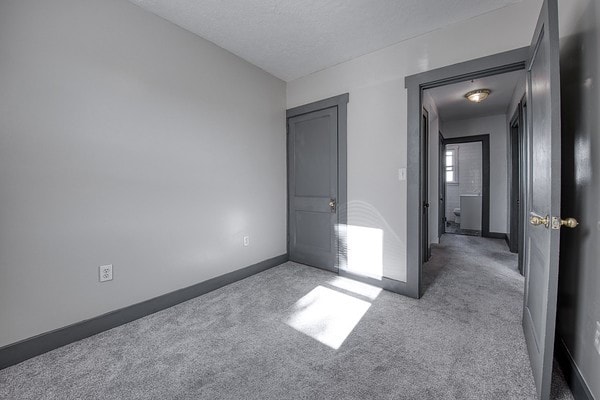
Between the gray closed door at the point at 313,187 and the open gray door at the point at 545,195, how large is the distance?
1.83m

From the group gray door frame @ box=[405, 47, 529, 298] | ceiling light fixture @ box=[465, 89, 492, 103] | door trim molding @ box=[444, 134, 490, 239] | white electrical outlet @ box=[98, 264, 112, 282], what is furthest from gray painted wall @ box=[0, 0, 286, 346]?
door trim molding @ box=[444, 134, 490, 239]

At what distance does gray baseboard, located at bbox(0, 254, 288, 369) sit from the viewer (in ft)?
5.10

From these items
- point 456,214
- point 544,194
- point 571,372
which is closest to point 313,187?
point 544,194

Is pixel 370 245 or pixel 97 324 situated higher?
pixel 370 245

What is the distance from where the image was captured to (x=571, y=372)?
133 cm

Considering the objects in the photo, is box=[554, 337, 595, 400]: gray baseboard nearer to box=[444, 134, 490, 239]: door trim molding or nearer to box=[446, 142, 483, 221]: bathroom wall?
box=[444, 134, 490, 239]: door trim molding

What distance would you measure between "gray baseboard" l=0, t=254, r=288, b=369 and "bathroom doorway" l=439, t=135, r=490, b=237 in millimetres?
5192

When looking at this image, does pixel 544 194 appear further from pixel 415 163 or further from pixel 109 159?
pixel 109 159

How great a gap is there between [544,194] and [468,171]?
6104 millimetres

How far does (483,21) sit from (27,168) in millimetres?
3553

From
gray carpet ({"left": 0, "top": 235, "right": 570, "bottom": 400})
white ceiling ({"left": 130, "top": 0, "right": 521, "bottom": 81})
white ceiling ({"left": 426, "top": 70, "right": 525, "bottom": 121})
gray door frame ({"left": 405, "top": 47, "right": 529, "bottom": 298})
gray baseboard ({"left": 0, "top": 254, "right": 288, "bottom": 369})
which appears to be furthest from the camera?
white ceiling ({"left": 426, "top": 70, "right": 525, "bottom": 121})

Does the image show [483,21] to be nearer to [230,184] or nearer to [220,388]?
[230,184]

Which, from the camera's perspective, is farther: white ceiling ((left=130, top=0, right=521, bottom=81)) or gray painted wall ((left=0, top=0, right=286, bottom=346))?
white ceiling ((left=130, top=0, right=521, bottom=81))

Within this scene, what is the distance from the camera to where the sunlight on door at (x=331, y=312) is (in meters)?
1.85
